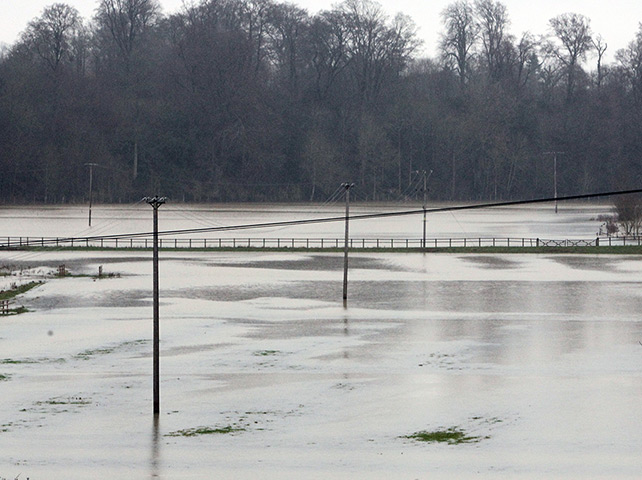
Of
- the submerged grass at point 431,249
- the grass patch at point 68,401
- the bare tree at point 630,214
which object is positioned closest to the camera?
the grass patch at point 68,401

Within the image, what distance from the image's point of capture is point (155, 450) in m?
21.6

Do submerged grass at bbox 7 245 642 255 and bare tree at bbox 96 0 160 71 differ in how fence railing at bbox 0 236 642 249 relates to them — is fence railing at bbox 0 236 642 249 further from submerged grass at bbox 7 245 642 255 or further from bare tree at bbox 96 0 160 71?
bare tree at bbox 96 0 160 71

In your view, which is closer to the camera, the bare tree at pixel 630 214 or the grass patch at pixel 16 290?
the grass patch at pixel 16 290

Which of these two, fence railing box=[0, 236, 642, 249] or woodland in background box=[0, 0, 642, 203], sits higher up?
woodland in background box=[0, 0, 642, 203]

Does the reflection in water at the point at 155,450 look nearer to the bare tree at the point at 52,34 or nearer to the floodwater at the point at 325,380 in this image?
the floodwater at the point at 325,380

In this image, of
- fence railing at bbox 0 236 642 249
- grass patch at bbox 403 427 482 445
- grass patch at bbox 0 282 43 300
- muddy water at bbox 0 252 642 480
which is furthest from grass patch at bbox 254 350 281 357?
fence railing at bbox 0 236 642 249

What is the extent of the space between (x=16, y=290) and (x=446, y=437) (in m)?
32.0

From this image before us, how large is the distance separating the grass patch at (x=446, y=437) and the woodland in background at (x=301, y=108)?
10123cm

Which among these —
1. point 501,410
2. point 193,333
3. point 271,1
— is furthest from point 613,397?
point 271,1

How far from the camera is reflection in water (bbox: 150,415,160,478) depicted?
65.7ft

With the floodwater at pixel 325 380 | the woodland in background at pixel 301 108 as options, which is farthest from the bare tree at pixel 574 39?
the floodwater at pixel 325 380

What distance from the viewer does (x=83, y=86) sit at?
123 m

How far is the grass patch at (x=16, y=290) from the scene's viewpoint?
47253mm

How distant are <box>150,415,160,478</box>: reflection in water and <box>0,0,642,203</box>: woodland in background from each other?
98616 mm
